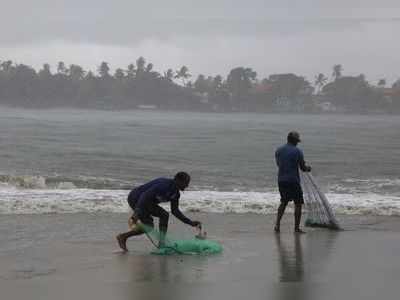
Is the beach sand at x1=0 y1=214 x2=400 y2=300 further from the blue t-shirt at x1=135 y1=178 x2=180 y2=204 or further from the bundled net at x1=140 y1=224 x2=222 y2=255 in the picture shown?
the blue t-shirt at x1=135 y1=178 x2=180 y2=204

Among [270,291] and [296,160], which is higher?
[296,160]

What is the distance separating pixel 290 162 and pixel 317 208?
45.8 inches

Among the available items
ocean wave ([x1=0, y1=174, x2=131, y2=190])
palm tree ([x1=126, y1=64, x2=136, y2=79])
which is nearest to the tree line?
palm tree ([x1=126, y1=64, x2=136, y2=79])

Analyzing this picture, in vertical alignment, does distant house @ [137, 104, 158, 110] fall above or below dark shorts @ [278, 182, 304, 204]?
below

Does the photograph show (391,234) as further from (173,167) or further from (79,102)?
(79,102)

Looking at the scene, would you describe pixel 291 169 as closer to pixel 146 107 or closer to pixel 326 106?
pixel 146 107

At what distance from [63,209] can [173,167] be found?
22.5 meters

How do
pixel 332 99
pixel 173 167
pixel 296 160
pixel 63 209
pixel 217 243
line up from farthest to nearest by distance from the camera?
pixel 332 99 < pixel 173 167 < pixel 63 209 < pixel 296 160 < pixel 217 243

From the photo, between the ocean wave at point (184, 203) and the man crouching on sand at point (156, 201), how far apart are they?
519 centimetres

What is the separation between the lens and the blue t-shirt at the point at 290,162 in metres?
11.9

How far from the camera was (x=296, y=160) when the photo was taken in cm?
1188

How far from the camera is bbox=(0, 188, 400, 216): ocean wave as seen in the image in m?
15.3

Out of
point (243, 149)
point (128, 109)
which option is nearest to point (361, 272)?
point (243, 149)

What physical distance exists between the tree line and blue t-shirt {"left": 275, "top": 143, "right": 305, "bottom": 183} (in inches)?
5453
